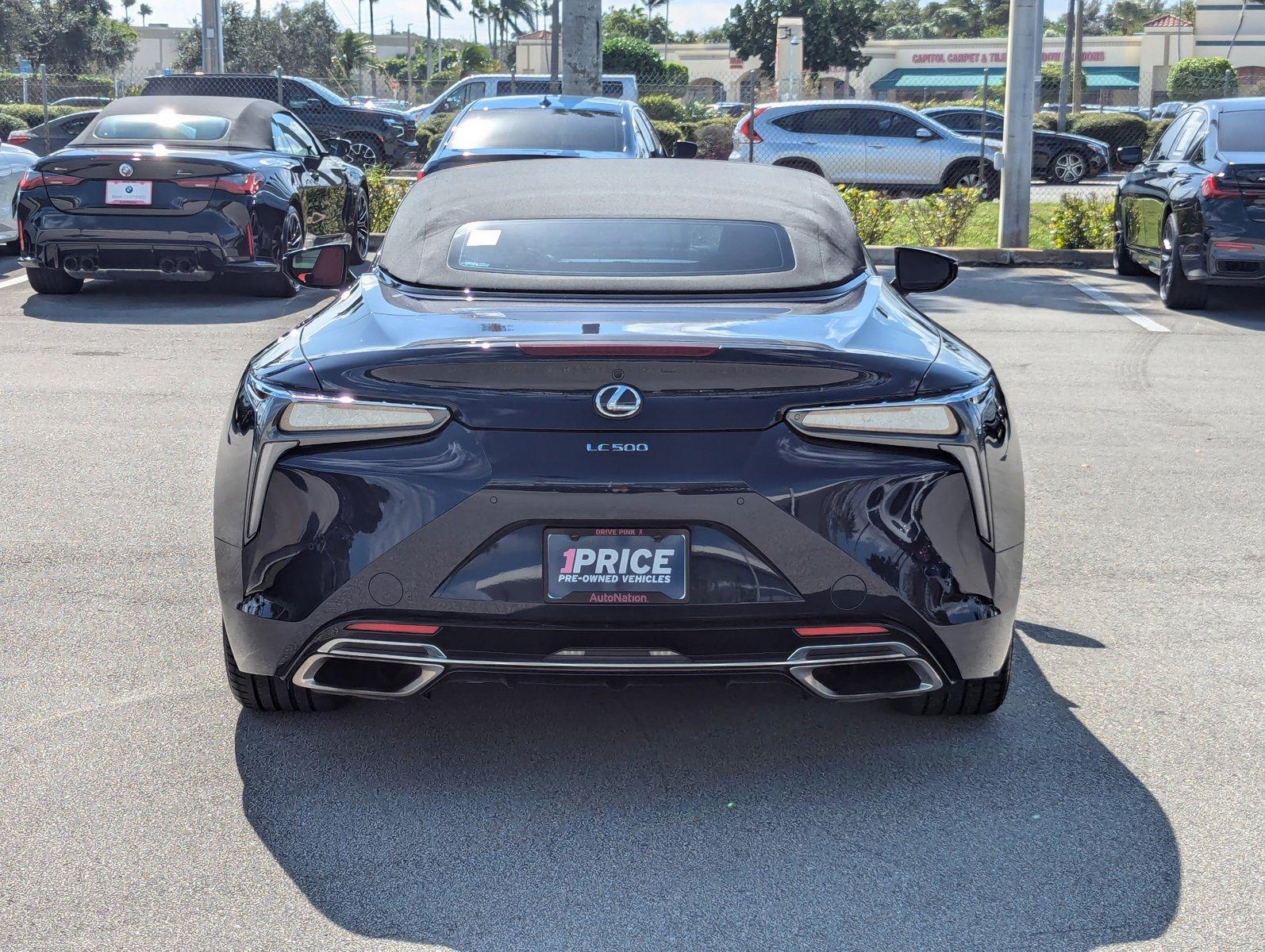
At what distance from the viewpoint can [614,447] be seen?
3.19m

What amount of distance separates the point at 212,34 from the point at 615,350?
19.1 metres

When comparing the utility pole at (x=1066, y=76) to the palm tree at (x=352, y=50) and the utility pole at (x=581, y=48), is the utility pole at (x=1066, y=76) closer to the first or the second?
the utility pole at (x=581, y=48)

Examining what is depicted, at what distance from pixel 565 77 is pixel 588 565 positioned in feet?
48.2

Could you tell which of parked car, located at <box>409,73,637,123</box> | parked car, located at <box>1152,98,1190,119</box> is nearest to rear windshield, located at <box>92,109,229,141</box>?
parked car, located at <box>409,73,637,123</box>

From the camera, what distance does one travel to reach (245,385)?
354 cm

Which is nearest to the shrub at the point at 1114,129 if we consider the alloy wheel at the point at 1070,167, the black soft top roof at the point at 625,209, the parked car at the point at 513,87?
the alloy wheel at the point at 1070,167

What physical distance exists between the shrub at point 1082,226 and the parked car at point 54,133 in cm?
1395

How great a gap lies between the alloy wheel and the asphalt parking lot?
21357 millimetres

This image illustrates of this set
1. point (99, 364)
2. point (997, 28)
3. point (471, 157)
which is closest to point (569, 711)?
point (99, 364)

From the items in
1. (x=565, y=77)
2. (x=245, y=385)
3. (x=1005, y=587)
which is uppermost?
(x=565, y=77)

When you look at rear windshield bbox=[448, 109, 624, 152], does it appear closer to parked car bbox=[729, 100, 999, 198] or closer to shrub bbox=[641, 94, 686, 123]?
parked car bbox=[729, 100, 999, 198]

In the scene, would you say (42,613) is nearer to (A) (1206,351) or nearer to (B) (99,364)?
(B) (99,364)

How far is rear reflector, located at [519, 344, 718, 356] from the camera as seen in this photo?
3.21 m

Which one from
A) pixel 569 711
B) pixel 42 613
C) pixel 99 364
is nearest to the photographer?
pixel 569 711
